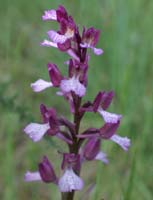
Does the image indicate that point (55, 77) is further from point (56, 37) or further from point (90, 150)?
point (90, 150)

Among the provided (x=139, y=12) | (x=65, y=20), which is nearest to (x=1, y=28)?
(x=139, y=12)

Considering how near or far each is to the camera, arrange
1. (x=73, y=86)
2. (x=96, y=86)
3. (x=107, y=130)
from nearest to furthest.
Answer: (x=73, y=86), (x=107, y=130), (x=96, y=86)

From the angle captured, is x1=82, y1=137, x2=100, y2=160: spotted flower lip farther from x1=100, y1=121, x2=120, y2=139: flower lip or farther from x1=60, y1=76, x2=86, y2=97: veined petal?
x1=60, y1=76, x2=86, y2=97: veined petal

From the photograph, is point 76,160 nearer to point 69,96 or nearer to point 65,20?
point 69,96

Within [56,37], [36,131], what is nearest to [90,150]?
[36,131]

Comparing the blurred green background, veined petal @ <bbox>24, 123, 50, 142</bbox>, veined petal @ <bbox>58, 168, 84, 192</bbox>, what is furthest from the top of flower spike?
the blurred green background

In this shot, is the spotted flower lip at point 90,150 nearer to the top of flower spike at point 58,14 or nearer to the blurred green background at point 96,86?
the top of flower spike at point 58,14
